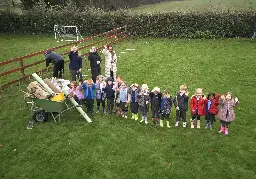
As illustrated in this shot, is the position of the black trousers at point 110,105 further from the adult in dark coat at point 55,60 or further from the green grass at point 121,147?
the adult in dark coat at point 55,60

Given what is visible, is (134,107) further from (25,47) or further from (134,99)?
(25,47)

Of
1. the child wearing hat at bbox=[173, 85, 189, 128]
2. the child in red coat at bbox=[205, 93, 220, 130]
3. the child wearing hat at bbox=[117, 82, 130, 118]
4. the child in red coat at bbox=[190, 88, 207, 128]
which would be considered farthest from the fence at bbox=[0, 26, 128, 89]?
the child in red coat at bbox=[205, 93, 220, 130]

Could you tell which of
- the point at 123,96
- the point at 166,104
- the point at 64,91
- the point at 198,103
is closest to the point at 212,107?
the point at 198,103

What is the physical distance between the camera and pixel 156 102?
9539mm

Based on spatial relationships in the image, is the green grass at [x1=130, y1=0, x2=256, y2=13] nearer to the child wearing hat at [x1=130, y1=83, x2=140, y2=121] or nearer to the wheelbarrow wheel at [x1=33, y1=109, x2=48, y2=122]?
the child wearing hat at [x1=130, y1=83, x2=140, y2=121]

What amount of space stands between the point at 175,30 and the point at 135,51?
21.7 feet

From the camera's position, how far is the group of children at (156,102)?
9.12 metres

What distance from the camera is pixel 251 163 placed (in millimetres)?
7730

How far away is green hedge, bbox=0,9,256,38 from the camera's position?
23984 millimetres

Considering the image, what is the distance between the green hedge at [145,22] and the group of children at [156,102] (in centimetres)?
1568

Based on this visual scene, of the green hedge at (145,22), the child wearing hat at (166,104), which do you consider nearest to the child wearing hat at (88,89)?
the child wearing hat at (166,104)

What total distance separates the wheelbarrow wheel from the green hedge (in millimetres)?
16994

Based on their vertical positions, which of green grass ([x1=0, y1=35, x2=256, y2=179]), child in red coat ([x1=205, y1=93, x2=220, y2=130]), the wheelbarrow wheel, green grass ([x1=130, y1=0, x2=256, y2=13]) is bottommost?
green grass ([x1=0, y1=35, x2=256, y2=179])

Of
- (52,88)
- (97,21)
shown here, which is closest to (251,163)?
(52,88)
